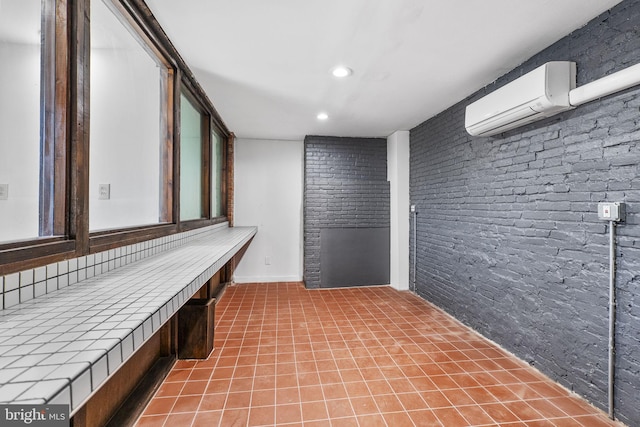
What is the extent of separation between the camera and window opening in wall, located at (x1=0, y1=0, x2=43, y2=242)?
57.7 inches

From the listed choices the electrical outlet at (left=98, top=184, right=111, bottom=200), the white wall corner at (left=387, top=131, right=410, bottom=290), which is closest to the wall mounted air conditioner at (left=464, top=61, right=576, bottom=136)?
the white wall corner at (left=387, top=131, right=410, bottom=290)

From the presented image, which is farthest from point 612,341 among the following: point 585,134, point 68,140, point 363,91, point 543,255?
point 68,140

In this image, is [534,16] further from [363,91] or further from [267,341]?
[267,341]

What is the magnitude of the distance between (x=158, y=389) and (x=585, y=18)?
3.77 meters

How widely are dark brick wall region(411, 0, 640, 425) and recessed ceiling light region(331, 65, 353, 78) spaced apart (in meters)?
1.42

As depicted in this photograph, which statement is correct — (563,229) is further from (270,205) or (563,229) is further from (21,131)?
(270,205)

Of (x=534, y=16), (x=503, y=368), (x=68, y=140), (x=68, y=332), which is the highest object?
(x=534, y=16)

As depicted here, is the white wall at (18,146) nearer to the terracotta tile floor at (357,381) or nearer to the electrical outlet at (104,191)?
the electrical outlet at (104,191)

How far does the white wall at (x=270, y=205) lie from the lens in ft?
17.9

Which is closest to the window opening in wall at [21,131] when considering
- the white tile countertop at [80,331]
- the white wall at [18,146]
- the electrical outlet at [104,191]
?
the white wall at [18,146]

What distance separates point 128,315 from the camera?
3.52ft

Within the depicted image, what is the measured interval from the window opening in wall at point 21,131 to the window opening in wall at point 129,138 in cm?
71

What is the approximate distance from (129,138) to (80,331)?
228 centimetres

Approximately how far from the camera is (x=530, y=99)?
7.36 ft
